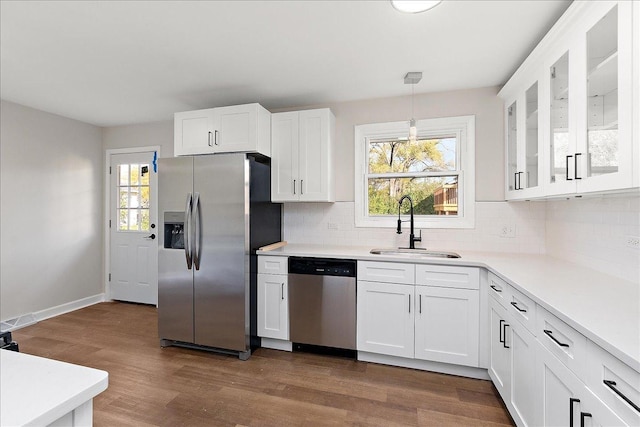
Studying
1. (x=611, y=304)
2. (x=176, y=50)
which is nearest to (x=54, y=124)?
(x=176, y=50)

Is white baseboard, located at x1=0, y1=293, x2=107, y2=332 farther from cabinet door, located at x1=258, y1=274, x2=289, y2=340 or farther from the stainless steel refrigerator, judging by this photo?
cabinet door, located at x1=258, y1=274, x2=289, y2=340

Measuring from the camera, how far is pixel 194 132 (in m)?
3.20

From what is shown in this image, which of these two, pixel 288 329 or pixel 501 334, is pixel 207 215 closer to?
pixel 288 329

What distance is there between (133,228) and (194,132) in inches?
81.3

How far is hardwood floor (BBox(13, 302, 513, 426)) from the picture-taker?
198 cm

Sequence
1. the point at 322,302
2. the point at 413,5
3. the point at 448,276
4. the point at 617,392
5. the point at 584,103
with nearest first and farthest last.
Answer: the point at 617,392, the point at 584,103, the point at 413,5, the point at 448,276, the point at 322,302

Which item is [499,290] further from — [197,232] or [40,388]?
[197,232]

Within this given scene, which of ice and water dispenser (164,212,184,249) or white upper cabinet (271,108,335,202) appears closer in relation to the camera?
ice and water dispenser (164,212,184,249)

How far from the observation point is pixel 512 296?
1.84 metres

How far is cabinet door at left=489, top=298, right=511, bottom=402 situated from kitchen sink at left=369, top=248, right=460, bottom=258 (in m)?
0.62

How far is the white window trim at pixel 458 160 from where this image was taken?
304 cm

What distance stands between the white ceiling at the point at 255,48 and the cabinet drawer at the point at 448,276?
166 cm

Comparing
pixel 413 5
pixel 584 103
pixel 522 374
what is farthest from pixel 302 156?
pixel 522 374

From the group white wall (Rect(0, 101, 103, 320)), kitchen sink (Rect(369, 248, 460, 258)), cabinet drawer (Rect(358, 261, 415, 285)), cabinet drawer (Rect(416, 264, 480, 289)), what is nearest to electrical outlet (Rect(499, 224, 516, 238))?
kitchen sink (Rect(369, 248, 460, 258))
